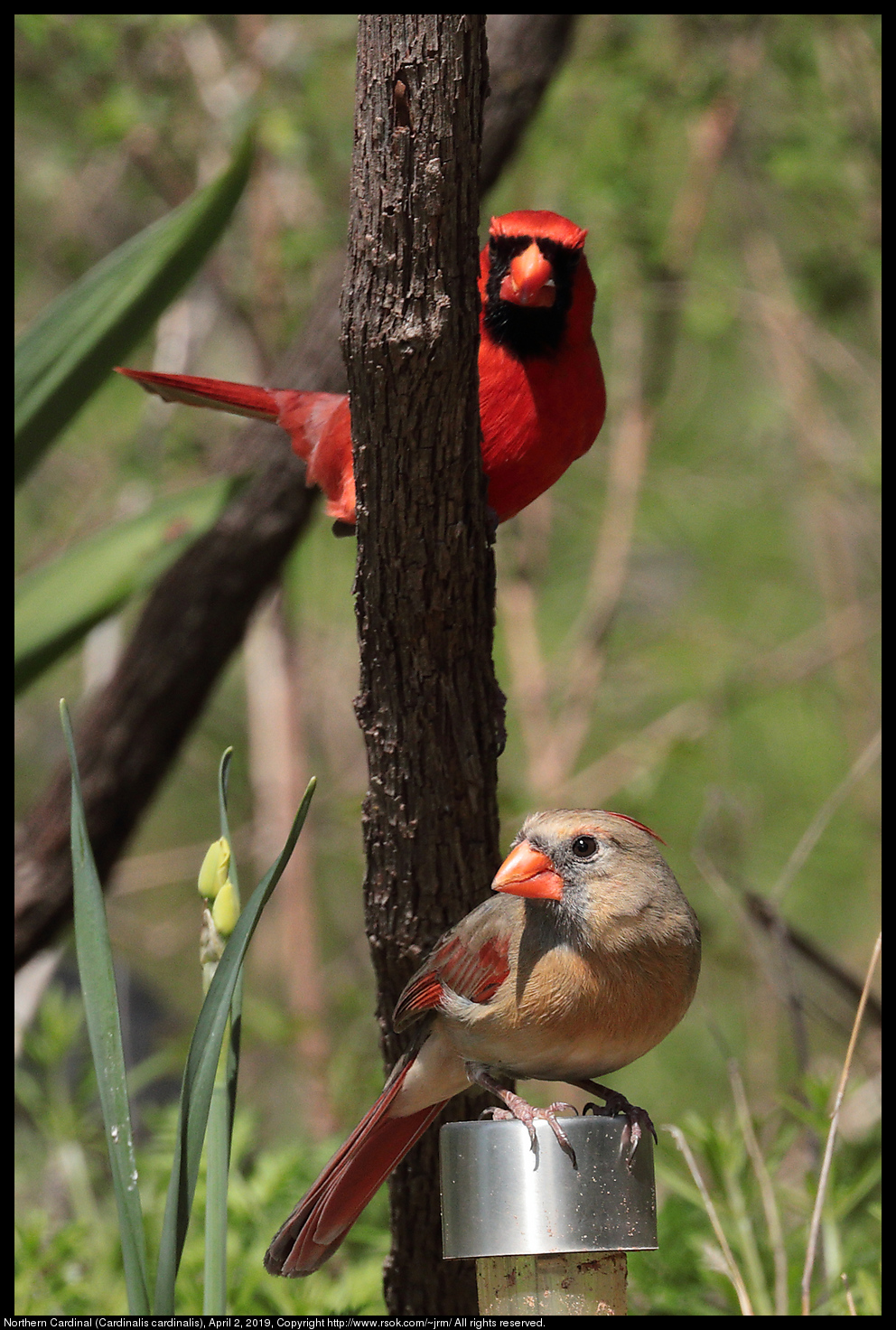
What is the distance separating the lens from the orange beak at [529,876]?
132 cm

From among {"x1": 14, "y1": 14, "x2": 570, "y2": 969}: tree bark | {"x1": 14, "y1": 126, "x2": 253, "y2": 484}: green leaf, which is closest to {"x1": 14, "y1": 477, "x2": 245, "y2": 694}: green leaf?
{"x1": 14, "y1": 126, "x2": 253, "y2": 484}: green leaf

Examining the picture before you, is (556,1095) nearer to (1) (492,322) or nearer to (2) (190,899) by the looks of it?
(2) (190,899)

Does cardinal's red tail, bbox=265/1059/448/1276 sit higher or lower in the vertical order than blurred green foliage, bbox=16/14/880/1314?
lower

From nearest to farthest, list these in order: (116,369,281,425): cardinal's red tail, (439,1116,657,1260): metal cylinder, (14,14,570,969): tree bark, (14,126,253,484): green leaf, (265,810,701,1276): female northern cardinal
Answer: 1. (439,1116,657,1260): metal cylinder
2. (265,810,701,1276): female northern cardinal
3. (116,369,281,425): cardinal's red tail
4. (14,126,253,484): green leaf
5. (14,14,570,969): tree bark

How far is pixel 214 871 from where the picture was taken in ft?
4.57

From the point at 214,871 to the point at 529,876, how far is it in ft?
1.12

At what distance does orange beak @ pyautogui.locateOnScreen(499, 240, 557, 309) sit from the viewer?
62.1 inches

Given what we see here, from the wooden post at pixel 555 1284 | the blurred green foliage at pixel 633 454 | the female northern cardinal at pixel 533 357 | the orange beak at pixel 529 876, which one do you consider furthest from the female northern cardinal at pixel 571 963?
the blurred green foliage at pixel 633 454

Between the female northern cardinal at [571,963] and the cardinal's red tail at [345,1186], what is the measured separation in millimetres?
199

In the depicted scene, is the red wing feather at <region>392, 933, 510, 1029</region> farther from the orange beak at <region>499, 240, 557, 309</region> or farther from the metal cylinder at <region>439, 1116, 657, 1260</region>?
the orange beak at <region>499, 240, 557, 309</region>

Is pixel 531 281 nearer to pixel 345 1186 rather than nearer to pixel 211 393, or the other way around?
pixel 211 393

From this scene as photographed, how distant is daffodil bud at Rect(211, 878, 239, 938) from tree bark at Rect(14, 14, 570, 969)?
1616mm

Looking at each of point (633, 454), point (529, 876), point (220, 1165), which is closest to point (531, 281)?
point (529, 876)
